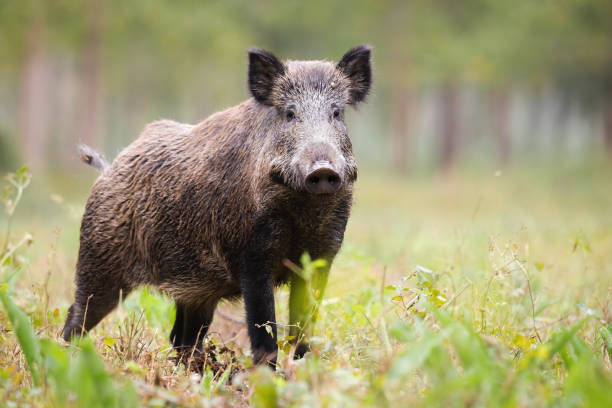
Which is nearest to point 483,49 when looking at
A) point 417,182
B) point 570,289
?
point 417,182

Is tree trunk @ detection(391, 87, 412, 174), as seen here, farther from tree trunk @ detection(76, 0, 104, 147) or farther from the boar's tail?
the boar's tail

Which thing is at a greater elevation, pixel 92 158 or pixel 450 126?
pixel 92 158

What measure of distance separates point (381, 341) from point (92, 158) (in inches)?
116

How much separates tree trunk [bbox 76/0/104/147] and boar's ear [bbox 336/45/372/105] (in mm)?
16220

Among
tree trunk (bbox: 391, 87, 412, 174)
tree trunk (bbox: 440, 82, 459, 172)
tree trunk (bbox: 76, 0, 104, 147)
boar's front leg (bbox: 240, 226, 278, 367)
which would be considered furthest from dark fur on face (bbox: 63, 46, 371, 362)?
tree trunk (bbox: 440, 82, 459, 172)

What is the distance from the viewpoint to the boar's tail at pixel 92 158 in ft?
15.7

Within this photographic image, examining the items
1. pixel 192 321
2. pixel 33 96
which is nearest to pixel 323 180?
pixel 192 321

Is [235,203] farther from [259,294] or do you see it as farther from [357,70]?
[357,70]

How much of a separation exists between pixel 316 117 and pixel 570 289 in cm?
297

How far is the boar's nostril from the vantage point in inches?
121

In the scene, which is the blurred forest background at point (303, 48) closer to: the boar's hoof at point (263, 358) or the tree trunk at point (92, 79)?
the tree trunk at point (92, 79)

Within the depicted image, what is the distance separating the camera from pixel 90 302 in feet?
13.8

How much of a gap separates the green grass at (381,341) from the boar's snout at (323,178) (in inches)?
21.3

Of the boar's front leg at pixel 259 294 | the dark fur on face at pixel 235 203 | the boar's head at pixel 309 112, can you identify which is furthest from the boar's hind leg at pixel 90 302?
the boar's head at pixel 309 112
